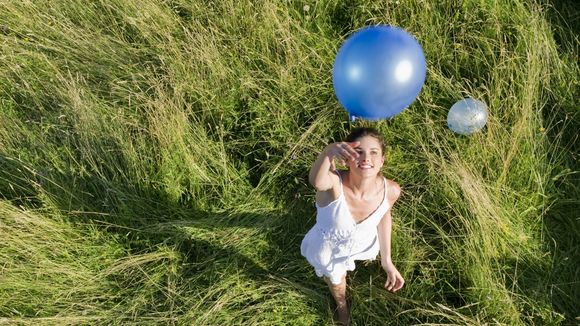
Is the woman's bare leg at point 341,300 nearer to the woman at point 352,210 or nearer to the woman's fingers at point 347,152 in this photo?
the woman at point 352,210

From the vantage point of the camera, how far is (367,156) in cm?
225

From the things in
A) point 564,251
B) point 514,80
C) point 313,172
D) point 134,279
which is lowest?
point 564,251

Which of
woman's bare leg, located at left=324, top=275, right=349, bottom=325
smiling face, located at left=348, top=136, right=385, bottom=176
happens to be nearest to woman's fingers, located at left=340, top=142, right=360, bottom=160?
smiling face, located at left=348, top=136, right=385, bottom=176

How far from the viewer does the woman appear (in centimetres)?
224

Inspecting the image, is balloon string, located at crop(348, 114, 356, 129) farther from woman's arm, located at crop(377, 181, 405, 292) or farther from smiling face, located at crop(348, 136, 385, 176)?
woman's arm, located at crop(377, 181, 405, 292)

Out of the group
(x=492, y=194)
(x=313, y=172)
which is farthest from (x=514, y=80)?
(x=313, y=172)

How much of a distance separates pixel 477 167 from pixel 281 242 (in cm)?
139

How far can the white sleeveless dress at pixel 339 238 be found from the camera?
2402 millimetres

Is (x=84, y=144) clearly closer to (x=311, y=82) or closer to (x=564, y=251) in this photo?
(x=311, y=82)

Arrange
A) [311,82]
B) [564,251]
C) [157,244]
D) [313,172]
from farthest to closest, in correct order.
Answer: [311,82]
[157,244]
[564,251]
[313,172]

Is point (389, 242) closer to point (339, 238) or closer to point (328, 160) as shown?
point (339, 238)

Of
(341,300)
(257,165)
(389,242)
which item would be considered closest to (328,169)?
(389,242)

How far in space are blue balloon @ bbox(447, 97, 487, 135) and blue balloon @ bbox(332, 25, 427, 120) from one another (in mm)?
861

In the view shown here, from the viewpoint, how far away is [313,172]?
2148 millimetres
